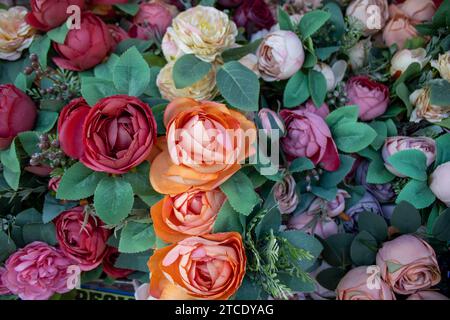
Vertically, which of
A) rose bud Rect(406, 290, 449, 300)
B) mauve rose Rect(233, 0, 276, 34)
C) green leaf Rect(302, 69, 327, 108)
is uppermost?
mauve rose Rect(233, 0, 276, 34)

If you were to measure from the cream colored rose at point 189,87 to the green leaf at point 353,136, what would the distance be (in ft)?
0.65

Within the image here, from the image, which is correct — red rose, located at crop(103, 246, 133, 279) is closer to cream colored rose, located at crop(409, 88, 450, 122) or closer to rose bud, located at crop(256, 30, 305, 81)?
rose bud, located at crop(256, 30, 305, 81)

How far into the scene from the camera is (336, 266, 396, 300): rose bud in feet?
2.18

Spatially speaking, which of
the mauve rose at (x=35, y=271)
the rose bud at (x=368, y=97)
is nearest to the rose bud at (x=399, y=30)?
the rose bud at (x=368, y=97)

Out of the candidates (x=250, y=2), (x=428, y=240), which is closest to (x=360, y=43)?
(x=250, y=2)

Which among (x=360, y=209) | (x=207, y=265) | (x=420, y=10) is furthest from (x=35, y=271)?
(x=420, y=10)

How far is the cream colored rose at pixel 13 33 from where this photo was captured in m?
0.77

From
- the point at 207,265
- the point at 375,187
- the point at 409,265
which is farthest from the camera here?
the point at 375,187

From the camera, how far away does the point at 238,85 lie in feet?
2.19

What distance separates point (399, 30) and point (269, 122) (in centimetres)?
32

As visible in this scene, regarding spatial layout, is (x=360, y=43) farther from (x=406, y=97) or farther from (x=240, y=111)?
(x=240, y=111)

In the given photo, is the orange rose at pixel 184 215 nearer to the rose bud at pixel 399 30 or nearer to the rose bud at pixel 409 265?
the rose bud at pixel 409 265

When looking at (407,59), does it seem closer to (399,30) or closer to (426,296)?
(399,30)

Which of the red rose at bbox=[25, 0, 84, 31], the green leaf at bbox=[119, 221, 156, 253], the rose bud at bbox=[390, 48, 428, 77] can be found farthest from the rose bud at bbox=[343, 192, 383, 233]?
the red rose at bbox=[25, 0, 84, 31]
